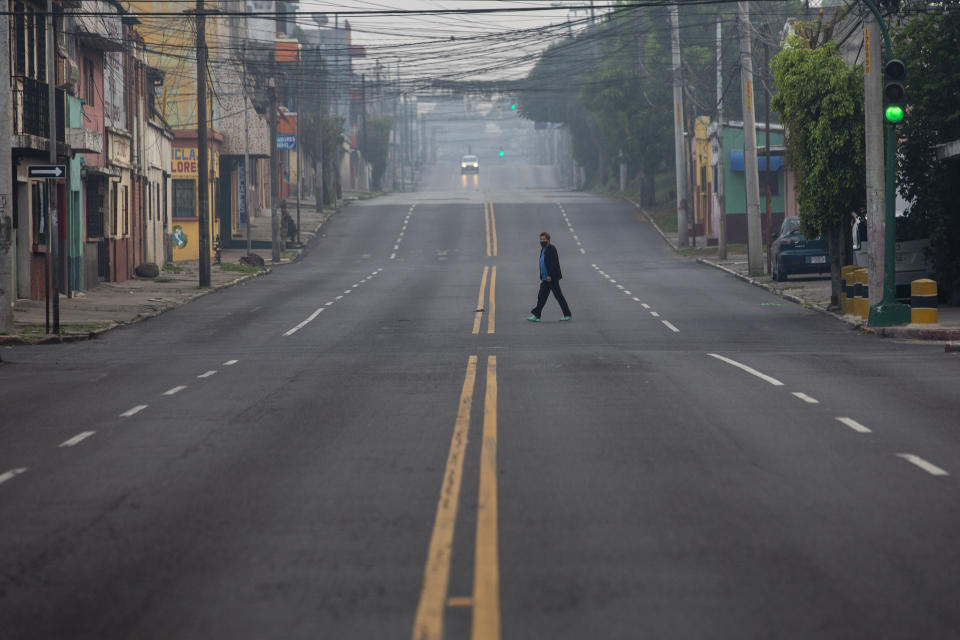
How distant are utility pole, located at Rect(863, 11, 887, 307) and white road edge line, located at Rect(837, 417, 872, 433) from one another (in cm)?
1226

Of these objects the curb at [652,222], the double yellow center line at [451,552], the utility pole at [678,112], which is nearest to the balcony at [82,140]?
the double yellow center line at [451,552]

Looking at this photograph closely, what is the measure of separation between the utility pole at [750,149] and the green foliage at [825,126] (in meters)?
11.6

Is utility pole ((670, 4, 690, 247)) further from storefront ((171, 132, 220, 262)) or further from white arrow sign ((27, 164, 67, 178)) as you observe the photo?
white arrow sign ((27, 164, 67, 178))

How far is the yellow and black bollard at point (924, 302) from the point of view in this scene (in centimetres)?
2303

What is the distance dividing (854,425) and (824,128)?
1622cm

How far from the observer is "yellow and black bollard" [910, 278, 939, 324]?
23031mm

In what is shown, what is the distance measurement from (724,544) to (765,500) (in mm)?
1363

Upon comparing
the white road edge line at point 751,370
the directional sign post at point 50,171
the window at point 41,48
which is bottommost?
the white road edge line at point 751,370

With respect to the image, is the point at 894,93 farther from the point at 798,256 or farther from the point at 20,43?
the point at 20,43

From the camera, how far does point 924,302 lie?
23.2m

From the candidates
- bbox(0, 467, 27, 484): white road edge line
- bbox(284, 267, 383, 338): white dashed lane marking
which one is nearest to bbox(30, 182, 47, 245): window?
bbox(284, 267, 383, 338): white dashed lane marking

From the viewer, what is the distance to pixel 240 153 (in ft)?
209


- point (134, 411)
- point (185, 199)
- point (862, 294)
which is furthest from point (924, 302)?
point (185, 199)

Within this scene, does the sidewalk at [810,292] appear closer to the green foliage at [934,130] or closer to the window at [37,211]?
the green foliage at [934,130]
